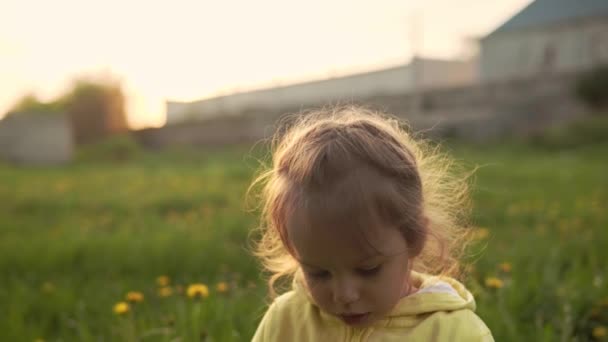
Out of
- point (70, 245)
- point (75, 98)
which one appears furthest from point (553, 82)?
point (75, 98)

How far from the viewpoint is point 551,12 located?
2002 centimetres

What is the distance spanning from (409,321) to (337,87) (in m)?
20.4

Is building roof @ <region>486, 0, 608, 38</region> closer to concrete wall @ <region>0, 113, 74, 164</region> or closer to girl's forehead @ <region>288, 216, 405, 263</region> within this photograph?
concrete wall @ <region>0, 113, 74, 164</region>

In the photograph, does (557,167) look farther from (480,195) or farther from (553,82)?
(553,82)

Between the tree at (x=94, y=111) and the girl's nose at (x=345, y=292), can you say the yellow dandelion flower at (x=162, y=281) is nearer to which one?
the girl's nose at (x=345, y=292)

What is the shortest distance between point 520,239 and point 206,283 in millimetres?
1848

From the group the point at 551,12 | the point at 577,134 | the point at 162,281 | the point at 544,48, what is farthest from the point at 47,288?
the point at 551,12

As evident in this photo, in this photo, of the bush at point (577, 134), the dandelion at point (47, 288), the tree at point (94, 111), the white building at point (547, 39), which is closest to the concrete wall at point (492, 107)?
the bush at point (577, 134)

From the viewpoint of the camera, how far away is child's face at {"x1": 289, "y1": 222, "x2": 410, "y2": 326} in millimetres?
1227

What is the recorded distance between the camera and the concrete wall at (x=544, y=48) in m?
17.8

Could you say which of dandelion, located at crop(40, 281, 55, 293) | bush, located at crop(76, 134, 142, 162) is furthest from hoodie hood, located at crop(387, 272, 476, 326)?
bush, located at crop(76, 134, 142, 162)

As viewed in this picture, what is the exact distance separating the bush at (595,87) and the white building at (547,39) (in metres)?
4.26

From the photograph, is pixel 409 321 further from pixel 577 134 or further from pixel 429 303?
pixel 577 134

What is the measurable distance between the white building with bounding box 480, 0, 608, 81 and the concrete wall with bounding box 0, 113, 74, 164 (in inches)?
463
